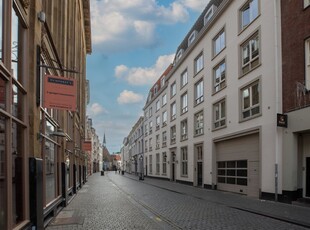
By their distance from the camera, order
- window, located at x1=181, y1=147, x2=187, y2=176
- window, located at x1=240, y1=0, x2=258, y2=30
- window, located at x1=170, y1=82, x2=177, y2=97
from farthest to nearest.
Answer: window, located at x1=170, y1=82, x2=177, y2=97 → window, located at x1=181, y1=147, x2=187, y2=176 → window, located at x1=240, y1=0, x2=258, y2=30

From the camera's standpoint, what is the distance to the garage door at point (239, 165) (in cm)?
2116

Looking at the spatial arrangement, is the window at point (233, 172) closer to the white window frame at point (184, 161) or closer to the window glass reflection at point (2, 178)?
the white window frame at point (184, 161)

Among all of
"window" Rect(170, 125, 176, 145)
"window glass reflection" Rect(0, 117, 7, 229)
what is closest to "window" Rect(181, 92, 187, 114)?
"window" Rect(170, 125, 176, 145)

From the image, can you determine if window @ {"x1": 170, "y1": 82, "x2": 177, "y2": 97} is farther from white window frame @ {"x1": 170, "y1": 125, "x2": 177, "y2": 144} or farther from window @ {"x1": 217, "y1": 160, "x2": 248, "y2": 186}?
window @ {"x1": 217, "y1": 160, "x2": 248, "y2": 186}

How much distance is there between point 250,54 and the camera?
21984 mm

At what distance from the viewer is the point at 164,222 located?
1190 cm

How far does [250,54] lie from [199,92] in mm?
10871

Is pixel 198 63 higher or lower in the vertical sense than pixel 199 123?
higher

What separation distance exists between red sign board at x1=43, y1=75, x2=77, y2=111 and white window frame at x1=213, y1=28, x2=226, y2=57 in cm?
1718

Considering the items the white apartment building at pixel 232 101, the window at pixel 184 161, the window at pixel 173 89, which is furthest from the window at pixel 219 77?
the window at pixel 173 89

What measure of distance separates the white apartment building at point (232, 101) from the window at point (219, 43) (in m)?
0.03

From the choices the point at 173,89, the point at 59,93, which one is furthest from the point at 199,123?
the point at 59,93

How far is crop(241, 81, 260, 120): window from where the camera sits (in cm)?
2075

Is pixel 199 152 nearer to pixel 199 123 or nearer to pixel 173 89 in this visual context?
pixel 199 123
